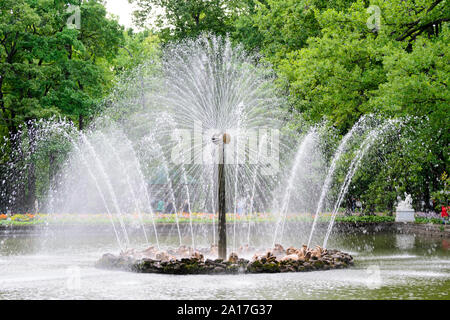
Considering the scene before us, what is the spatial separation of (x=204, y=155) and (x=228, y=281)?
1876 cm

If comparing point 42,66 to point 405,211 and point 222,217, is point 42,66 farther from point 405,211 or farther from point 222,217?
point 222,217

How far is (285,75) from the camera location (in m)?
31.1

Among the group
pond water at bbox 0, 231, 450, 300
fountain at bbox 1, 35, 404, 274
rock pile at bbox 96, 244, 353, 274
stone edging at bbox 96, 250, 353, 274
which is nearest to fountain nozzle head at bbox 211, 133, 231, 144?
rock pile at bbox 96, 244, 353, 274

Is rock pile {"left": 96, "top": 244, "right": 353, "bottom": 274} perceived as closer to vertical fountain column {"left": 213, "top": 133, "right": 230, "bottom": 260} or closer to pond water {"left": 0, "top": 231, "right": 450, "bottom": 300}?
pond water {"left": 0, "top": 231, "right": 450, "bottom": 300}

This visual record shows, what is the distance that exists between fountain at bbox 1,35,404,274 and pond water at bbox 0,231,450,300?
517 centimetres

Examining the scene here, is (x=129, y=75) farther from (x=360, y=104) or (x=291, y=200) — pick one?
(x=360, y=104)

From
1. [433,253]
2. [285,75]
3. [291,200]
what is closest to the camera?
[433,253]

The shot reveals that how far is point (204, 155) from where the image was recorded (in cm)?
3050

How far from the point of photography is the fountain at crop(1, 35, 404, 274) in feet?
84.5

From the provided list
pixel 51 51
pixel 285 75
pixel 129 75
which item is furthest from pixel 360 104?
pixel 51 51

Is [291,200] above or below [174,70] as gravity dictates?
below

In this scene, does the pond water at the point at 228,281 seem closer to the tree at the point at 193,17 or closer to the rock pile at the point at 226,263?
the rock pile at the point at 226,263

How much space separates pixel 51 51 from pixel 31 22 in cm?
230
